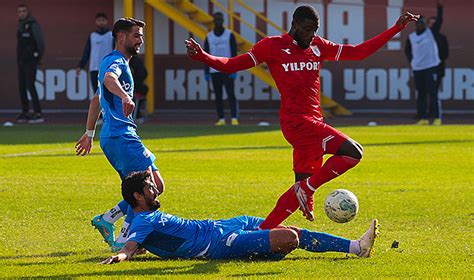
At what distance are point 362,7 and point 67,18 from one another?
7.87 metres

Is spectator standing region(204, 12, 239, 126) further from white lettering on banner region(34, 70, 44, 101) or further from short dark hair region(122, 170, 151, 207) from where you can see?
short dark hair region(122, 170, 151, 207)

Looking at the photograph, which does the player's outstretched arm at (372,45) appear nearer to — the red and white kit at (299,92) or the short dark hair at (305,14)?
the red and white kit at (299,92)

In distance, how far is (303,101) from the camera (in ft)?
34.0

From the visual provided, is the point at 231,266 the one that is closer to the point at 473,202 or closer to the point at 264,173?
the point at 473,202

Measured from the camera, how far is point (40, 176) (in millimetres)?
16328

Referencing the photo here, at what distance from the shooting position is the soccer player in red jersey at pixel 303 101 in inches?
399

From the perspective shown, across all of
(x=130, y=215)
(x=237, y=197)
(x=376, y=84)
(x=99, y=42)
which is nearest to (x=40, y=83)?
(x=99, y=42)

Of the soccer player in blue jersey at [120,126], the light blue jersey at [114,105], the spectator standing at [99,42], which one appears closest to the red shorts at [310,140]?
the soccer player in blue jersey at [120,126]

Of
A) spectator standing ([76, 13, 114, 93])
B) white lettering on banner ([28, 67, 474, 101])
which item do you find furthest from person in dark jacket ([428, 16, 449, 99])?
spectator standing ([76, 13, 114, 93])

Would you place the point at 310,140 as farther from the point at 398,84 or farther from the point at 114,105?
the point at 398,84

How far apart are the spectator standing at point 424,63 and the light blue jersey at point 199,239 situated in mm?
18534

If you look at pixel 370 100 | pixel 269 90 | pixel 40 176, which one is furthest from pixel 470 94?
pixel 40 176

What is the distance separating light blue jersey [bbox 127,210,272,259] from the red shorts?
1185 mm

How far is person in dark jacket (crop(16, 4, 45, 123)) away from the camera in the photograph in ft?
89.9
